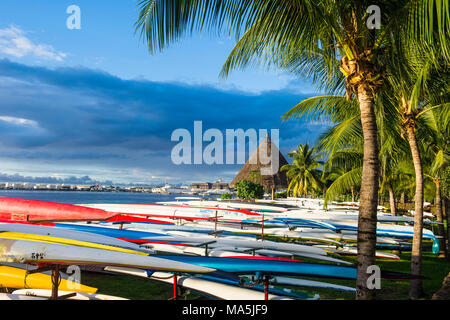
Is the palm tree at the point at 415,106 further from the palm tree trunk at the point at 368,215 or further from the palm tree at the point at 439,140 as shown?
the palm tree trunk at the point at 368,215

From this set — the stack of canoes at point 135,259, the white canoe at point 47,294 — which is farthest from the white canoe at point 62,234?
the white canoe at point 47,294

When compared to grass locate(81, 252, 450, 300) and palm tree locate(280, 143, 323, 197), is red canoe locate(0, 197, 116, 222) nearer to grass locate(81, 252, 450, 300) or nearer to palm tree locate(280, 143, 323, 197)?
grass locate(81, 252, 450, 300)

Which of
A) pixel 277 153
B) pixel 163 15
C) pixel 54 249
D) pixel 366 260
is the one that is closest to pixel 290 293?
pixel 366 260

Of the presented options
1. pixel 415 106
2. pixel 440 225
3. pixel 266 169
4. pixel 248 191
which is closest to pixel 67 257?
pixel 415 106

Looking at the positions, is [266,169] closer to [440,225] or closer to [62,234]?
[440,225]

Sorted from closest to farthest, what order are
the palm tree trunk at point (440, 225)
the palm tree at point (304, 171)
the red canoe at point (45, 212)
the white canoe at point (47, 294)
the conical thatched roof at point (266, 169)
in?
the white canoe at point (47, 294)
the red canoe at point (45, 212)
the palm tree trunk at point (440, 225)
the palm tree at point (304, 171)
the conical thatched roof at point (266, 169)

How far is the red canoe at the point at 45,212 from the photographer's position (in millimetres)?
5180

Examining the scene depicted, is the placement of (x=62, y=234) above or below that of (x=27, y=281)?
above

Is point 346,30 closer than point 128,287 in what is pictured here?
Yes

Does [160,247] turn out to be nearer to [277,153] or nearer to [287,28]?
[287,28]

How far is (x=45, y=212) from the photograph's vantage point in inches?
211

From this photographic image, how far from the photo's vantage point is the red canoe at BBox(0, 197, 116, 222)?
5180mm

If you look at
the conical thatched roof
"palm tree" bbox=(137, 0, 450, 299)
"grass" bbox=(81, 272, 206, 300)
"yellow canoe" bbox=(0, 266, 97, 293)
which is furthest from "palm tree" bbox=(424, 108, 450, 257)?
the conical thatched roof

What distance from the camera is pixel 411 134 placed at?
5887 millimetres
